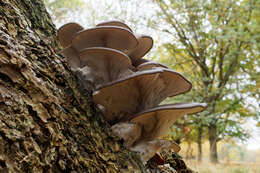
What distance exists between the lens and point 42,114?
31.6 inches

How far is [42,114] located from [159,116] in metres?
0.55

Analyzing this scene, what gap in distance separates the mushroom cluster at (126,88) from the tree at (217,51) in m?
5.63

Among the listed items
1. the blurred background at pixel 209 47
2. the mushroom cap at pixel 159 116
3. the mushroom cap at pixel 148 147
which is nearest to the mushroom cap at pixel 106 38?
the mushroom cap at pixel 159 116

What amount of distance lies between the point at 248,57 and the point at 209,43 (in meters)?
1.75

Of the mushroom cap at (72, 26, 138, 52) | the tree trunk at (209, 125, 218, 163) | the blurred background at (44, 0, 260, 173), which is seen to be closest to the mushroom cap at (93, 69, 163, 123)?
the mushroom cap at (72, 26, 138, 52)

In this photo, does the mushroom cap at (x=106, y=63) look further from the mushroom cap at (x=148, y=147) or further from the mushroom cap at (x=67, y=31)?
the mushroom cap at (x=148, y=147)

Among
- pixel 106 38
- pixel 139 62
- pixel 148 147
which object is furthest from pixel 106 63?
pixel 148 147

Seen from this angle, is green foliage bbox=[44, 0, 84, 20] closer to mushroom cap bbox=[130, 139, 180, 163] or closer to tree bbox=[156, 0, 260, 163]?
tree bbox=[156, 0, 260, 163]

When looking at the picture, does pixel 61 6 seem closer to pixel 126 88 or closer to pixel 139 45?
pixel 139 45

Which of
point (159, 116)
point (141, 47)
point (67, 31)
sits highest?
point (67, 31)

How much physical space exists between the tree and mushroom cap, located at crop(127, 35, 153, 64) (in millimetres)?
A: 5429

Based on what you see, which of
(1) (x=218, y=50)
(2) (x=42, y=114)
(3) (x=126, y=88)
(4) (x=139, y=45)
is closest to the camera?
(2) (x=42, y=114)

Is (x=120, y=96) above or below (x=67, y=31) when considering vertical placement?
below

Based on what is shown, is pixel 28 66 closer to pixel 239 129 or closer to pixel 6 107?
pixel 6 107
